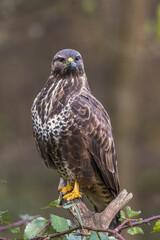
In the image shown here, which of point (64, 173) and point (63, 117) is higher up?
point (63, 117)

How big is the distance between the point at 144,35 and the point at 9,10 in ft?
6.90

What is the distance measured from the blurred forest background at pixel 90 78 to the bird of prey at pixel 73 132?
12.5 ft

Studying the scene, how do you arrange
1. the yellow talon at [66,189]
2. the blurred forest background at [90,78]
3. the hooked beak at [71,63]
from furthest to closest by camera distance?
the blurred forest background at [90,78] → the yellow talon at [66,189] → the hooked beak at [71,63]

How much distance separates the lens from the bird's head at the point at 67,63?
432 centimetres

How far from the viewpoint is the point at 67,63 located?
14.1ft

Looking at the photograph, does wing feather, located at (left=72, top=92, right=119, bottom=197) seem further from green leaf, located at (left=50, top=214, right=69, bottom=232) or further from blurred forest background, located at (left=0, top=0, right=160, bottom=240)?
blurred forest background, located at (left=0, top=0, right=160, bottom=240)

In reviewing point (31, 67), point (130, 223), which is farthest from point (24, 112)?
point (130, 223)

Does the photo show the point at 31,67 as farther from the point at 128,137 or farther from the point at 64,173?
the point at 64,173

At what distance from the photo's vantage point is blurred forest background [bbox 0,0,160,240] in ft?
28.3

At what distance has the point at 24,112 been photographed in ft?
36.3

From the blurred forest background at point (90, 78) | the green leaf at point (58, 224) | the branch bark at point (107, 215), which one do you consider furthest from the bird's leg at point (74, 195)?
the blurred forest background at point (90, 78)

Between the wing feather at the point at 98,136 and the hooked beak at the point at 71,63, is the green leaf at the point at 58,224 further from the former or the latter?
the hooked beak at the point at 71,63

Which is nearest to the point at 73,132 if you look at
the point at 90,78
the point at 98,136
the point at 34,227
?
the point at 98,136

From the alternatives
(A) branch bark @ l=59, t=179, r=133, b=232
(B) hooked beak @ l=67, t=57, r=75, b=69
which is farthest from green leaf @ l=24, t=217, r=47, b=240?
(B) hooked beak @ l=67, t=57, r=75, b=69
